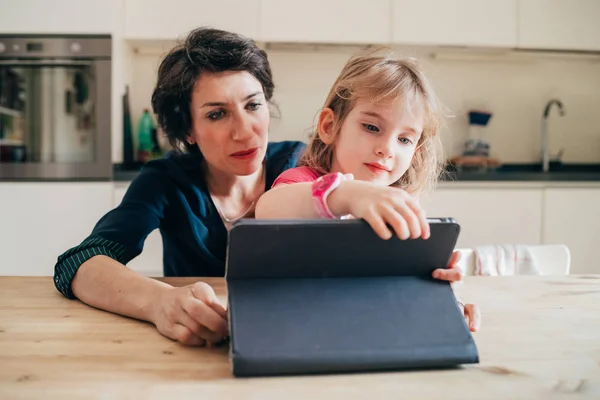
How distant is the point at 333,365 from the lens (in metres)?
0.62

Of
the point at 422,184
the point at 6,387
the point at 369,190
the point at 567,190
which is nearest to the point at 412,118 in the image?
the point at 422,184

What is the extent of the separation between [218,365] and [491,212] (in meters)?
2.45

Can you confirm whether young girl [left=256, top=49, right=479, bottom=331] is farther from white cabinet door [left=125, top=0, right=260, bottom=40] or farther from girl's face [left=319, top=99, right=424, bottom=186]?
white cabinet door [left=125, top=0, right=260, bottom=40]

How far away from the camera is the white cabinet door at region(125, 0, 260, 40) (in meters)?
2.84

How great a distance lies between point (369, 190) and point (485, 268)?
3.35 ft

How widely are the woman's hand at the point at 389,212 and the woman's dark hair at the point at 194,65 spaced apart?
2.47 ft

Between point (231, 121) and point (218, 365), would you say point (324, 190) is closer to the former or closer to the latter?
point (218, 365)

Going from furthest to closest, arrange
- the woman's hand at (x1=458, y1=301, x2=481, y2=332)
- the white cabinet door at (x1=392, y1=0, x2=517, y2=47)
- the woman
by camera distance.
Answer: the white cabinet door at (x1=392, y1=0, x2=517, y2=47), the woman, the woman's hand at (x1=458, y1=301, x2=481, y2=332)

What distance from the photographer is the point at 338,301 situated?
677 mm

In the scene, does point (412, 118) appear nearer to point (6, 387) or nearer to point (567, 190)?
point (6, 387)

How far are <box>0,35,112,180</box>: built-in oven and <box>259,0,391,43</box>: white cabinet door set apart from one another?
835mm

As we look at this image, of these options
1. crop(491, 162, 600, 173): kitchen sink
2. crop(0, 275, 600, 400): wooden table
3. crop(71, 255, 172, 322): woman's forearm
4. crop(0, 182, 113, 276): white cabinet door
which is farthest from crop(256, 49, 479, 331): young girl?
crop(491, 162, 600, 173): kitchen sink

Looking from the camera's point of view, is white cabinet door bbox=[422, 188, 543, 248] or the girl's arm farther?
white cabinet door bbox=[422, 188, 543, 248]

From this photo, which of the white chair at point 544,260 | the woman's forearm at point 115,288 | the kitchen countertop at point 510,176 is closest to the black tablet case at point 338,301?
the woman's forearm at point 115,288
